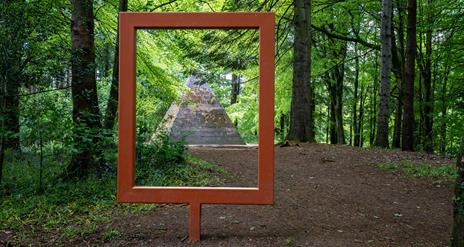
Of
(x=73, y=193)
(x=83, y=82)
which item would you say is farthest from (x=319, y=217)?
(x=83, y=82)

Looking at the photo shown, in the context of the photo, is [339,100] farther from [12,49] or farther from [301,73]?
[12,49]

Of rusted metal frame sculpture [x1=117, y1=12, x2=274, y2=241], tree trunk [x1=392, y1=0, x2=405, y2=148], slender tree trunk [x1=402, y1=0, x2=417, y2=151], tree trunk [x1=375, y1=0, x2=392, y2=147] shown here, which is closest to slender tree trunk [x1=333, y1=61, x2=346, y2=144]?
tree trunk [x1=392, y1=0, x2=405, y2=148]

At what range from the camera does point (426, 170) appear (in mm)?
7648

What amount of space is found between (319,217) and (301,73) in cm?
769

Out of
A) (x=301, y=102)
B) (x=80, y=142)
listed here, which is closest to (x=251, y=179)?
(x=80, y=142)

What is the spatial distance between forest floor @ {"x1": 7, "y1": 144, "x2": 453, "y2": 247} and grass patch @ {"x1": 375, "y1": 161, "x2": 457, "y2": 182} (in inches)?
7.2

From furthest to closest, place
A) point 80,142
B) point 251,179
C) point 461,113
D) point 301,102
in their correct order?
point 461,113, point 301,102, point 251,179, point 80,142

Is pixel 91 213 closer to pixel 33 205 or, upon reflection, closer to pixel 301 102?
pixel 33 205

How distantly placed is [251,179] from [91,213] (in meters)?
2.99

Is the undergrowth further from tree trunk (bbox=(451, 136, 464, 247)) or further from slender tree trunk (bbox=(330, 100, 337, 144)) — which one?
slender tree trunk (bbox=(330, 100, 337, 144))

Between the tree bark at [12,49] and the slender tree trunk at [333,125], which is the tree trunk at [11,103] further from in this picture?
the slender tree trunk at [333,125]

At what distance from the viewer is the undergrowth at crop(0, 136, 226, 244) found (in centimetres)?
452

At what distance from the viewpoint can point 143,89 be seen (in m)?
10.4

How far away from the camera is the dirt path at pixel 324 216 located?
13.5 feet
